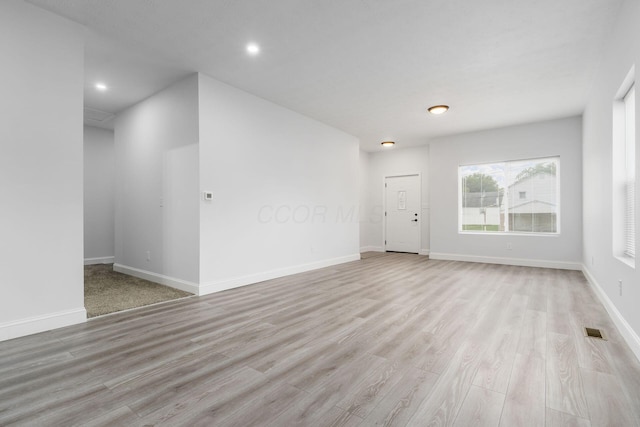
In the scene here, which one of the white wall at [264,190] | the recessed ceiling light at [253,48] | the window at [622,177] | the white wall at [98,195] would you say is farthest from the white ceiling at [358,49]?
the white wall at [98,195]

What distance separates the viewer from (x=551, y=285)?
14.9ft

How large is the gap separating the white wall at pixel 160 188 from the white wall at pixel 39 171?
50.7 inches

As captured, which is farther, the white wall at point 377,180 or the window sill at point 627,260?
the white wall at point 377,180

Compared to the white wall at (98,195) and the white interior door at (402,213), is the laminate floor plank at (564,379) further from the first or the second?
the white wall at (98,195)

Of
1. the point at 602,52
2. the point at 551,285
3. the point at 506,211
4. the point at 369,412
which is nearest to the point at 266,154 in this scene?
the point at 369,412

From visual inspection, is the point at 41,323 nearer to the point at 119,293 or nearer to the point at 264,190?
the point at 119,293

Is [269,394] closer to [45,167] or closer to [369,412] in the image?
[369,412]

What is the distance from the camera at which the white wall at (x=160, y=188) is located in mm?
4129

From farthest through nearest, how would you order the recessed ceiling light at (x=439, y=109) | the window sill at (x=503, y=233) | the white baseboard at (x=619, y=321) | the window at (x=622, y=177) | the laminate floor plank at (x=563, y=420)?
the window sill at (x=503, y=233), the recessed ceiling light at (x=439, y=109), the window at (x=622, y=177), the white baseboard at (x=619, y=321), the laminate floor plank at (x=563, y=420)

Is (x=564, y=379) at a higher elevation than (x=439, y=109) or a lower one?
lower

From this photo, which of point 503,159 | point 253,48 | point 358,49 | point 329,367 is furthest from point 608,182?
point 253,48

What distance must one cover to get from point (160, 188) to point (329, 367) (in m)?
3.84

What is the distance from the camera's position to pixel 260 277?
15.7ft

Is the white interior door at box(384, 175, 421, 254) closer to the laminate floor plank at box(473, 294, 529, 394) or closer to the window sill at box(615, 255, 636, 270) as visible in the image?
the laminate floor plank at box(473, 294, 529, 394)
